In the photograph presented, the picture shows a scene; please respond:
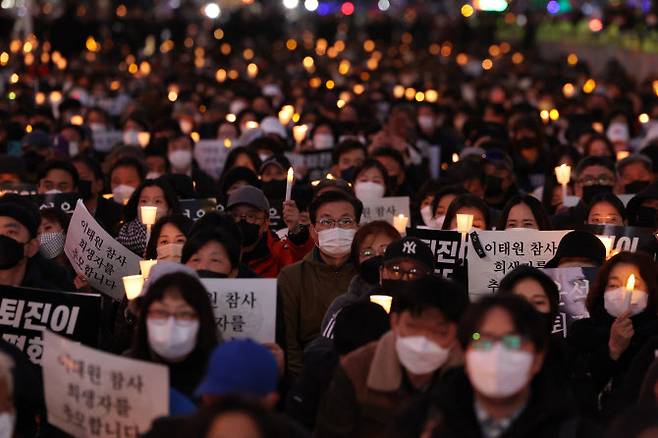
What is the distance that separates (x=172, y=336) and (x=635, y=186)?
7961 millimetres

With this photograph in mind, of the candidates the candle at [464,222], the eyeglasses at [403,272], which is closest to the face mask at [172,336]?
the eyeglasses at [403,272]

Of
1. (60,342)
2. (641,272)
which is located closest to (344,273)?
(641,272)

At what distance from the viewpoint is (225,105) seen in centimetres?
2380

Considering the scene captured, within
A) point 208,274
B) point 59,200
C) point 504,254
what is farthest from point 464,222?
point 59,200

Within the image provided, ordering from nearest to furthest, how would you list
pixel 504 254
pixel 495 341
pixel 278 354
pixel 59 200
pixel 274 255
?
pixel 495 341 → pixel 278 354 → pixel 504 254 → pixel 274 255 → pixel 59 200

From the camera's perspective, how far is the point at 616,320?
8.81 meters

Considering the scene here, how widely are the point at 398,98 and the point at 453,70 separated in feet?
27.9

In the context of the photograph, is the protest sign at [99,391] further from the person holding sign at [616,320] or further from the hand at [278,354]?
the person holding sign at [616,320]

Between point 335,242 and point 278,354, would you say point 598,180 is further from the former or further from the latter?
point 278,354

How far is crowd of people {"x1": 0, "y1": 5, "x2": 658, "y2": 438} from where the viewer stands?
667 centimetres

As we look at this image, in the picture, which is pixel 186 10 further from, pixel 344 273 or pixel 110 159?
pixel 344 273

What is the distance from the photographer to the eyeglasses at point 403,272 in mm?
8891

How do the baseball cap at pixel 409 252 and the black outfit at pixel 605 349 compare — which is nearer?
the black outfit at pixel 605 349

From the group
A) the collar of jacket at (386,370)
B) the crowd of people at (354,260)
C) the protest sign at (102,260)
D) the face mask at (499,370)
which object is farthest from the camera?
the protest sign at (102,260)
